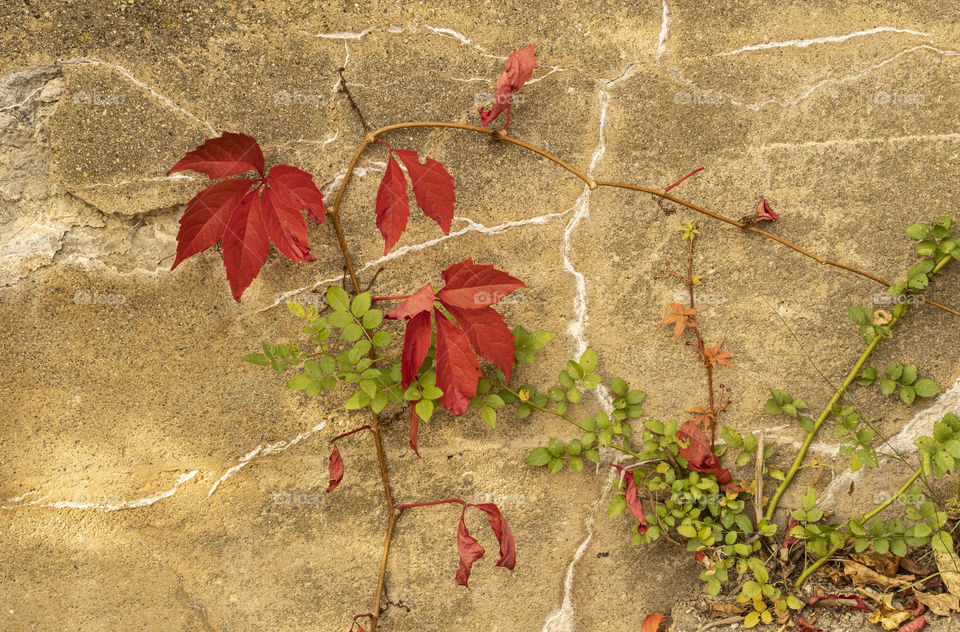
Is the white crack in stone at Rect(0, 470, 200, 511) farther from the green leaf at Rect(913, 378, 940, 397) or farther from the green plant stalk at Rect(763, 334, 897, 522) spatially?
the green leaf at Rect(913, 378, 940, 397)

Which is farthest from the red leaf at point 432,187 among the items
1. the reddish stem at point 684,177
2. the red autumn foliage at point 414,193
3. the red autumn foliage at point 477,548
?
the red autumn foliage at point 477,548

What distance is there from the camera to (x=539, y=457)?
1789 mm

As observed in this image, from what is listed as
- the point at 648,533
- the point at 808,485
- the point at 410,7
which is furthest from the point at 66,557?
the point at 808,485

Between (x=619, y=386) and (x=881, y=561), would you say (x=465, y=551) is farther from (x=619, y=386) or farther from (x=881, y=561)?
(x=881, y=561)

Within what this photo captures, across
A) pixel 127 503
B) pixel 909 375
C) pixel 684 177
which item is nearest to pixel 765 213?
pixel 684 177

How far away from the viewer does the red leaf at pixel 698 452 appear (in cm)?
178

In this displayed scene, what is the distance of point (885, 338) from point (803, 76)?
81 cm

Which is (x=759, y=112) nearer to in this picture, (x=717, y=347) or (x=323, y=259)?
(x=717, y=347)

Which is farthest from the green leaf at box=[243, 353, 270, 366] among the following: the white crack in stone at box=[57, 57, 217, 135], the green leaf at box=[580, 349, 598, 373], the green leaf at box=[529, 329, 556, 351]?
the green leaf at box=[580, 349, 598, 373]

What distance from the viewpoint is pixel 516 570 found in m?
1.88

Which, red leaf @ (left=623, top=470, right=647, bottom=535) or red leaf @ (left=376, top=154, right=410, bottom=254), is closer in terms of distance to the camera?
red leaf @ (left=376, top=154, right=410, bottom=254)

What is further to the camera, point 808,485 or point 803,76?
point 808,485

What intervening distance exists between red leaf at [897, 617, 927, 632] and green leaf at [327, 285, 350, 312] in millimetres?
1786

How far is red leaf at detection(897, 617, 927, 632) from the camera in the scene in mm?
1669
